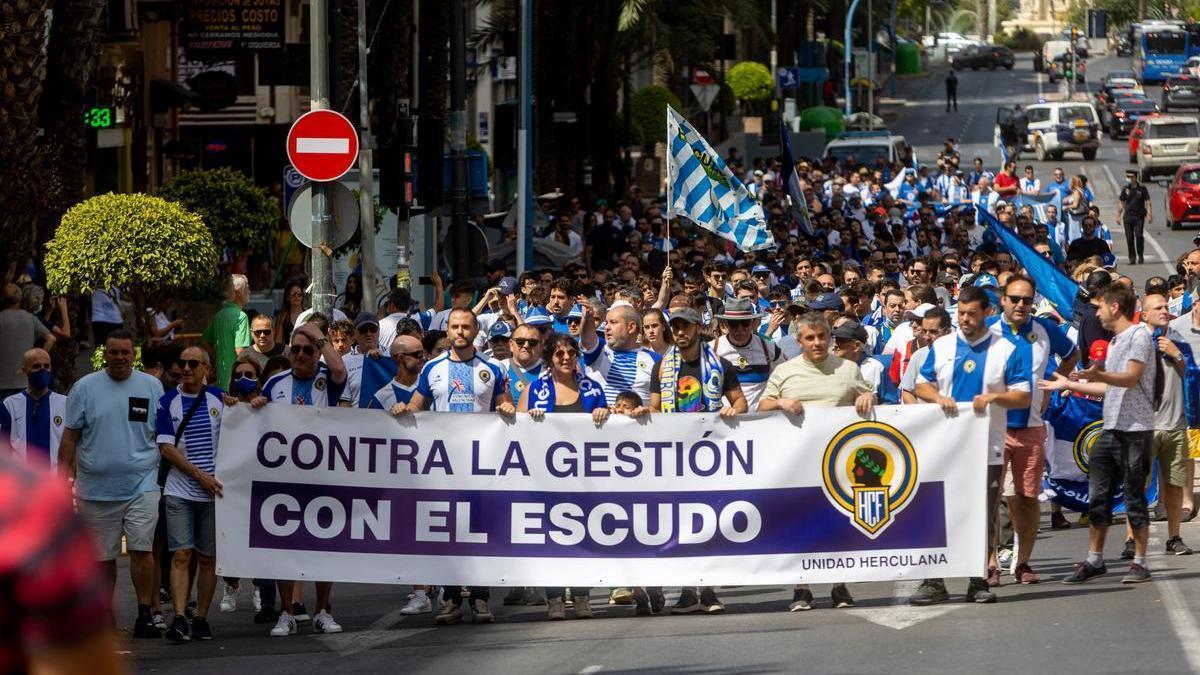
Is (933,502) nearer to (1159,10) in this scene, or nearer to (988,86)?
(988,86)

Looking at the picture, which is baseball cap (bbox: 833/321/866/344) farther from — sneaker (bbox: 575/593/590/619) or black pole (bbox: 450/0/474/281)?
black pole (bbox: 450/0/474/281)

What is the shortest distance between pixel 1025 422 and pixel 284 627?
4.12 meters

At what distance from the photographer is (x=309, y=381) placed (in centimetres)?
1082

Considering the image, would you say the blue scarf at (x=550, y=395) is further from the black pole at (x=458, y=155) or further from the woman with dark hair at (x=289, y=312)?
the black pole at (x=458, y=155)

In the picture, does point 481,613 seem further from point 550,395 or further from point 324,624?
point 550,395

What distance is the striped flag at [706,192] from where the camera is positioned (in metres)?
19.6

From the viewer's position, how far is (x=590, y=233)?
97.8ft

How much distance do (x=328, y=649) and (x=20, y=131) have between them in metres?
7.45

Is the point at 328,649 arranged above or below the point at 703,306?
below

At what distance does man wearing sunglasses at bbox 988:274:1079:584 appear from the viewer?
10.6 metres

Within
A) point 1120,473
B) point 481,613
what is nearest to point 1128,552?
point 1120,473

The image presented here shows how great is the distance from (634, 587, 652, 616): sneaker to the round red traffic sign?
5614 mm

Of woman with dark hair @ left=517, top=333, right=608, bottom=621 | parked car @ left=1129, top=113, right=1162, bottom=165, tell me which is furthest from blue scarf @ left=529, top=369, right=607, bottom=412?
parked car @ left=1129, top=113, right=1162, bottom=165

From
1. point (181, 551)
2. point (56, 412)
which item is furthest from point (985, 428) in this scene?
point (56, 412)
